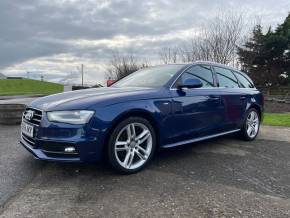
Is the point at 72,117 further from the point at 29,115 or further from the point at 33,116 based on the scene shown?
the point at 29,115

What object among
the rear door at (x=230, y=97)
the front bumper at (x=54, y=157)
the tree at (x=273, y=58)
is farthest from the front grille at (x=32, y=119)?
the tree at (x=273, y=58)

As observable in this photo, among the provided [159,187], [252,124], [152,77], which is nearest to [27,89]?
[252,124]

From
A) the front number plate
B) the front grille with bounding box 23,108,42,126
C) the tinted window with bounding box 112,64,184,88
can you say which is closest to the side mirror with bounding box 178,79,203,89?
the tinted window with bounding box 112,64,184,88

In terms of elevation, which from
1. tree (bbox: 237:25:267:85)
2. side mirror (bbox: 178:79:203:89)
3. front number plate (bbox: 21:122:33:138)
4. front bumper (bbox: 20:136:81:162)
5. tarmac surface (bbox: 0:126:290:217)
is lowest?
tarmac surface (bbox: 0:126:290:217)

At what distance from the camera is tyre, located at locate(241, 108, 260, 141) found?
643 cm

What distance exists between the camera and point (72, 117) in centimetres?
395

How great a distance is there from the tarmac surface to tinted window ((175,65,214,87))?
116 cm

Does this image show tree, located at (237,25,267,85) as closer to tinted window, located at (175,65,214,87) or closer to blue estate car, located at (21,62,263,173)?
tinted window, located at (175,65,214,87)

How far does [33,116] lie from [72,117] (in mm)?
666

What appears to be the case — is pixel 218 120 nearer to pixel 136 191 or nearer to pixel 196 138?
pixel 196 138

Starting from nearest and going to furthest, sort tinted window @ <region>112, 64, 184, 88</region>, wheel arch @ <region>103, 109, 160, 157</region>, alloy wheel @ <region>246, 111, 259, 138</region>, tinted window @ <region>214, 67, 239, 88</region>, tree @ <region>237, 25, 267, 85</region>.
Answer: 1. wheel arch @ <region>103, 109, 160, 157</region>
2. tinted window @ <region>112, 64, 184, 88</region>
3. tinted window @ <region>214, 67, 239, 88</region>
4. alloy wheel @ <region>246, 111, 259, 138</region>
5. tree @ <region>237, 25, 267, 85</region>

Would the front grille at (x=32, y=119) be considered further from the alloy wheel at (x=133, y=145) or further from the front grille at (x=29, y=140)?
the alloy wheel at (x=133, y=145)

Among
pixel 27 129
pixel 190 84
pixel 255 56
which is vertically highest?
pixel 255 56

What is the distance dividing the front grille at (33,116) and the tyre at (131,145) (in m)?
0.93
